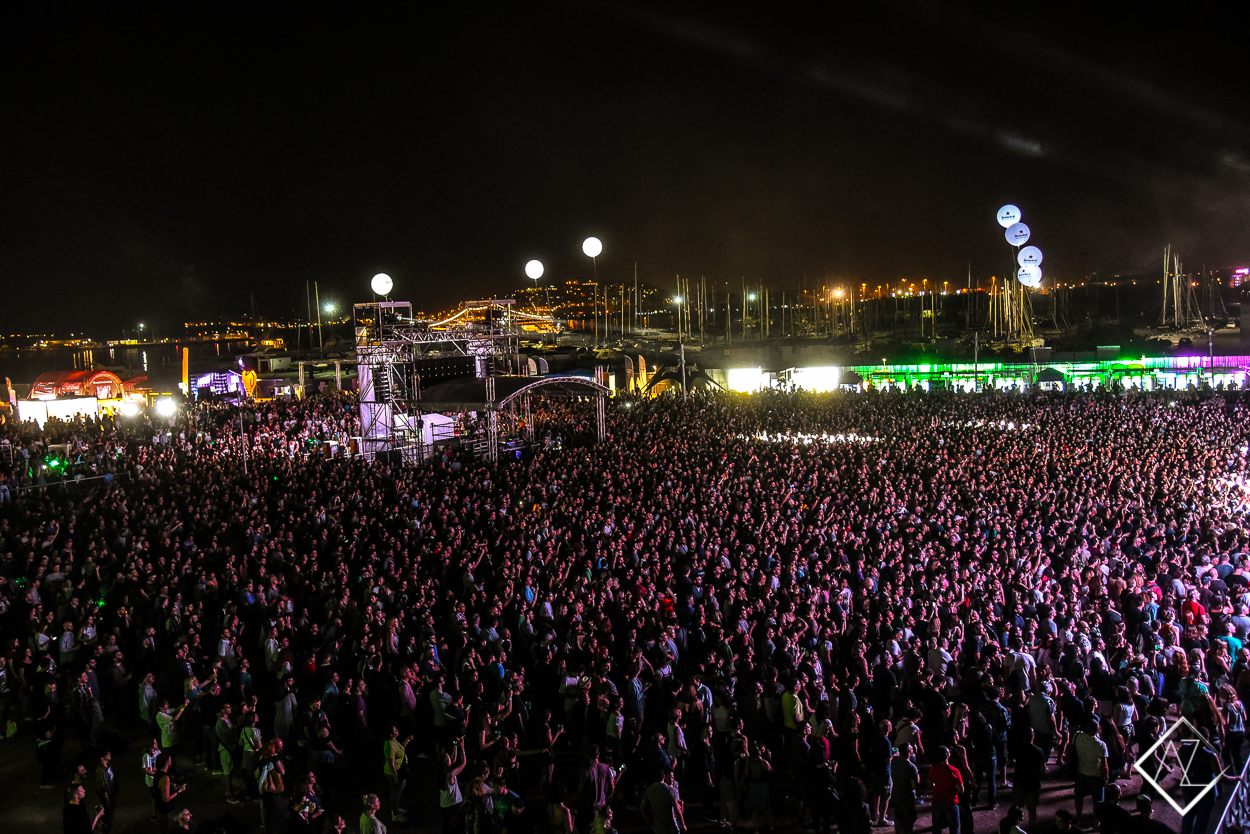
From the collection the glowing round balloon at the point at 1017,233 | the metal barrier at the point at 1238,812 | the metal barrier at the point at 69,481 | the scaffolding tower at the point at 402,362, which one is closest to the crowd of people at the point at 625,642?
the metal barrier at the point at 69,481

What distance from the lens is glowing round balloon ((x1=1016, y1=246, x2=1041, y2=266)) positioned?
3503cm

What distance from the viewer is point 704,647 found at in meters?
7.77

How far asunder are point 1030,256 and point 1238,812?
35301mm

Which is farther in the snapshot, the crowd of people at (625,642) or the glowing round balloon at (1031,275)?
the glowing round balloon at (1031,275)

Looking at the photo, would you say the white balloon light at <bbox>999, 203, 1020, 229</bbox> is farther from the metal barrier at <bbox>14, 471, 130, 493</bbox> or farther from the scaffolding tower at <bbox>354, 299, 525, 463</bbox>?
the metal barrier at <bbox>14, 471, 130, 493</bbox>

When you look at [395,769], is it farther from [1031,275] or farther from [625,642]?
[1031,275]

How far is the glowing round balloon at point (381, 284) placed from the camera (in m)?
22.1

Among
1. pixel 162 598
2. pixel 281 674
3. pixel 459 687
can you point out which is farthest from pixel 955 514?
pixel 162 598

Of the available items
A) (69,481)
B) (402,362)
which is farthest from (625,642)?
(69,481)

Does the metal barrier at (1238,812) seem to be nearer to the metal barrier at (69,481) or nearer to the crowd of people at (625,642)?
the crowd of people at (625,642)

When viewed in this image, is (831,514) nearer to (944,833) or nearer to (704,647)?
(704,647)

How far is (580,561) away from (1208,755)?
6.72 m

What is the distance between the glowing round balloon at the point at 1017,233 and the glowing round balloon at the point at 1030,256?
5.36ft

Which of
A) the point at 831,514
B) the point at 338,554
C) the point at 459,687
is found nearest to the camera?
the point at 459,687
